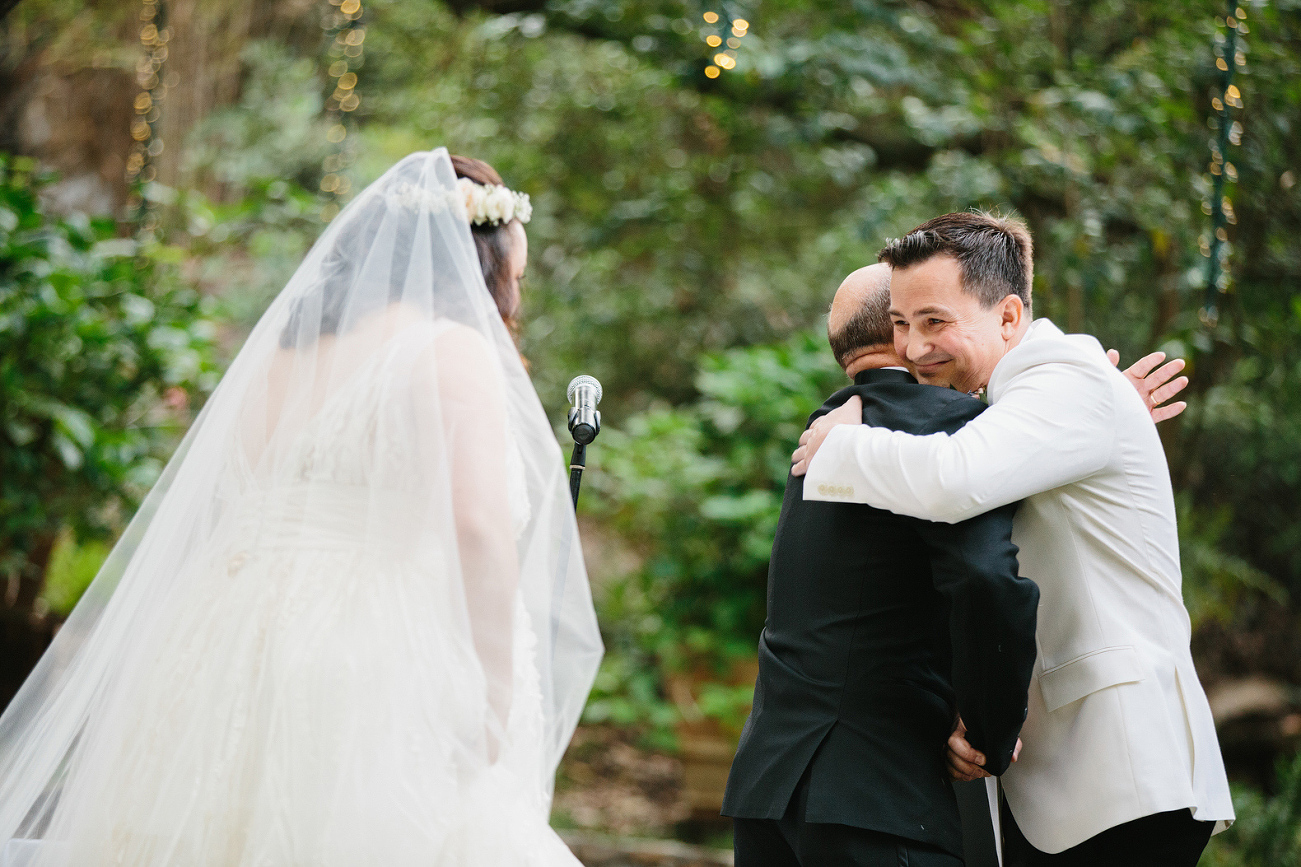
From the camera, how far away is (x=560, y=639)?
6.03 ft

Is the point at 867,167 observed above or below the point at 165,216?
below

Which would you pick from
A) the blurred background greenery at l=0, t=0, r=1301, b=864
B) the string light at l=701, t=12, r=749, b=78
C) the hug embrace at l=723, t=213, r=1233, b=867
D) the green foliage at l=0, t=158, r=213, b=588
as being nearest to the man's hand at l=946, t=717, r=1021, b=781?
the hug embrace at l=723, t=213, r=1233, b=867

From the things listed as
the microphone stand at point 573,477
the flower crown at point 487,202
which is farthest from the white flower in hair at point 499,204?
the microphone stand at point 573,477

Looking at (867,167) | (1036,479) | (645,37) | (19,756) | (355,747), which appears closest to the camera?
(1036,479)

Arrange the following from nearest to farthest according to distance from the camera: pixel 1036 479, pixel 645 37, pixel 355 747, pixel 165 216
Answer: pixel 1036 479, pixel 355 747, pixel 645 37, pixel 165 216

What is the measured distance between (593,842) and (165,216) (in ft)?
14.8

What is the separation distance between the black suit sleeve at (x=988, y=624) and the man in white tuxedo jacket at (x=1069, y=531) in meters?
0.05

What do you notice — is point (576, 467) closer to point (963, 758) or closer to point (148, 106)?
point (963, 758)

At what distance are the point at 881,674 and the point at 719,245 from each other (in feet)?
16.8

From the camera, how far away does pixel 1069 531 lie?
4.93ft

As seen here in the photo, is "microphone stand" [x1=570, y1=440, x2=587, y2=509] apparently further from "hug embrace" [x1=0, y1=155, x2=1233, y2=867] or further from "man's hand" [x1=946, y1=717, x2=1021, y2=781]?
"man's hand" [x1=946, y1=717, x2=1021, y2=781]

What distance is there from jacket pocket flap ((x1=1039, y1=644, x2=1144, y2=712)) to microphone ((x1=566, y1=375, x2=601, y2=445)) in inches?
36.6

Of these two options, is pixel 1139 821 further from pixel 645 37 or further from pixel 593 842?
pixel 645 37

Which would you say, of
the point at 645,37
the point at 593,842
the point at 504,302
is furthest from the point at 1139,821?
the point at 645,37
